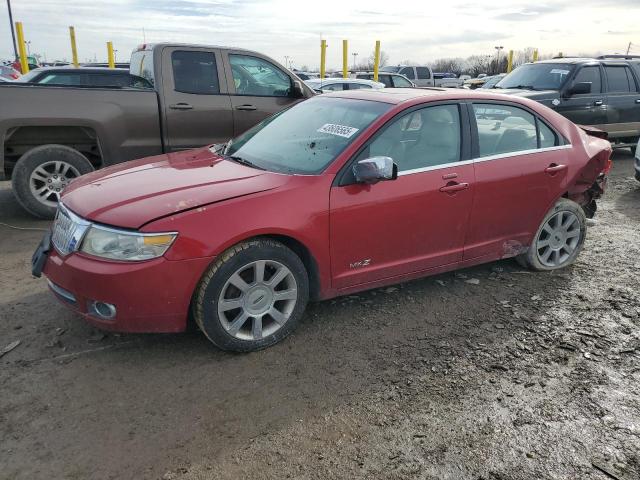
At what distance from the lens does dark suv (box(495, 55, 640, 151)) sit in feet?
31.1

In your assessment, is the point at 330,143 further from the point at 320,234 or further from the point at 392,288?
the point at 392,288

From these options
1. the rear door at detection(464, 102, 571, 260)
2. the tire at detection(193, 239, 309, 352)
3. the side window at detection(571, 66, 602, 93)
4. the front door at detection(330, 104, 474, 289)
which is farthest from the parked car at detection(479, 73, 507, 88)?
the tire at detection(193, 239, 309, 352)

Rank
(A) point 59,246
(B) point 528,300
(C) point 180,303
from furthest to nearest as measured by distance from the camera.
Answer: (B) point 528,300 < (A) point 59,246 < (C) point 180,303

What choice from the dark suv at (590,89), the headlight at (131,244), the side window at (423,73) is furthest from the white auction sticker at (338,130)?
the side window at (423,73)

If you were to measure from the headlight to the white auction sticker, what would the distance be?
1.43m

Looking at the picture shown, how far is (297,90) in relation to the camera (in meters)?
7.20

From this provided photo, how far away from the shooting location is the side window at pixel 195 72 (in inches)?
260

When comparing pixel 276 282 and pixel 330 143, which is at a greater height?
pixel 330 143

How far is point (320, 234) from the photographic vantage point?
3.41 m

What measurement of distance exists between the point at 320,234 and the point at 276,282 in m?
0.42

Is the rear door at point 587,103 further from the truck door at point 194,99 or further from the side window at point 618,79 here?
the truck door at point 194,99

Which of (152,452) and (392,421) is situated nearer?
(152,452)

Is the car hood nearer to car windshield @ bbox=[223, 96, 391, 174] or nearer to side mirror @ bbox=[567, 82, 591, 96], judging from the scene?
car windshield @ bbox=[223, 96, 391, 174]

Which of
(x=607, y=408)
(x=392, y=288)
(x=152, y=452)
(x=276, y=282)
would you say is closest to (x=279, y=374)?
(x=276, y=282)
